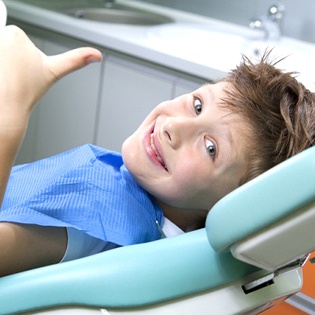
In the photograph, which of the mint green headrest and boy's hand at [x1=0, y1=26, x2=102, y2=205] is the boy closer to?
boy's hand at [x1=0, y1=26, x2=102, y2=205]

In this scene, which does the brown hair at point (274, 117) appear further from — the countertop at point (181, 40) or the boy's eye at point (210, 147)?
the countertop at point (181, 40)

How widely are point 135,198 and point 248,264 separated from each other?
279mm

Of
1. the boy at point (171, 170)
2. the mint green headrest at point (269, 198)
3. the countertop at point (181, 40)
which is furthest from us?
the countertop at point (181, 40)

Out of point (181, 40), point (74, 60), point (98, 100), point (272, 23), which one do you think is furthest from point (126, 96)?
point (74, 60)

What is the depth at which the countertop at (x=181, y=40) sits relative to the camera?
225 centimetres

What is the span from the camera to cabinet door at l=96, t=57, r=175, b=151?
7.79 ft

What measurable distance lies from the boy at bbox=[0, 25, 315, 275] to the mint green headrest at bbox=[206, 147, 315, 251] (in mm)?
297

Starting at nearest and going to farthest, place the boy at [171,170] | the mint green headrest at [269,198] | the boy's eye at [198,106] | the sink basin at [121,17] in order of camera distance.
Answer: the mint green headrest at [269,198] → the boy at [171,170] → the boy's eye at [198,106] → the sink basin at [121,17]

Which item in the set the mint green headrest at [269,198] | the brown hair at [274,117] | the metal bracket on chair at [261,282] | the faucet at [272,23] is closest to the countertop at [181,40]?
the faucet at [272,23]

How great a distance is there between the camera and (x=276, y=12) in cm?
265

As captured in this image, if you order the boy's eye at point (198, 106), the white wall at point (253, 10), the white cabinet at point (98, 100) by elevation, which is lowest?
the white cabinet at point (98, 100)

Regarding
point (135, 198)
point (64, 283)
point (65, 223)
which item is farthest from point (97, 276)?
point (135, 198)

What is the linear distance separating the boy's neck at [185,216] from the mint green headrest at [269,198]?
379mm

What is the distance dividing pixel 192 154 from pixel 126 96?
133 cm
